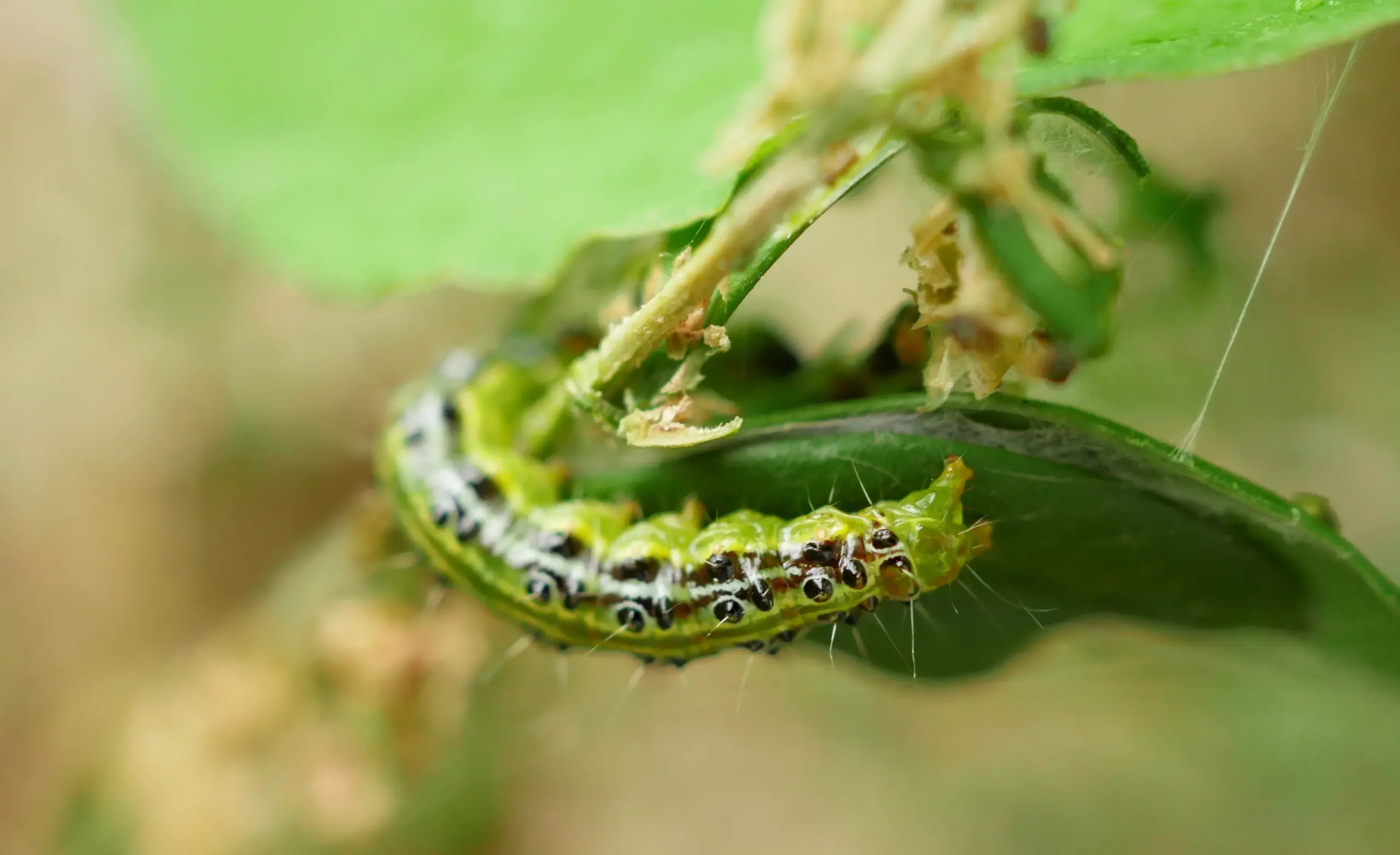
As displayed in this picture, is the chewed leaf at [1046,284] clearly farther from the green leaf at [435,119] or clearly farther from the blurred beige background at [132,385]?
the blurred beige background at [132,385]

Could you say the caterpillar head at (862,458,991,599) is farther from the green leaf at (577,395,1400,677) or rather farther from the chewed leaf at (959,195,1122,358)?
the chewed leaf at (959,195,1122,358)

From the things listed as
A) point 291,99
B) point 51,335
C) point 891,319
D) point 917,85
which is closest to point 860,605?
point 891,319

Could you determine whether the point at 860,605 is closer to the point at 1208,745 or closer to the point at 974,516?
the point at 974,516

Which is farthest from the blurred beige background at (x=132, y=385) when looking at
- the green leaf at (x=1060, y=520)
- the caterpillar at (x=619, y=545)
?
the green leaf at (x=1060, y=520)

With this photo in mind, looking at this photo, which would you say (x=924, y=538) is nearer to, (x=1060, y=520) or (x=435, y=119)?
(x=1060, y=520)

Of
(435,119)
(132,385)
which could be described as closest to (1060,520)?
(435,119)

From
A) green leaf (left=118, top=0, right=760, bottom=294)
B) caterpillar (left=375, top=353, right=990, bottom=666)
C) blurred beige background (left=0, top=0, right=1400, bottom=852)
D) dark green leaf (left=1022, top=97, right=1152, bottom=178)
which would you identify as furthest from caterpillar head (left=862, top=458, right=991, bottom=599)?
blurred beige background (left=0, top=0, right=1400, bottom=852)

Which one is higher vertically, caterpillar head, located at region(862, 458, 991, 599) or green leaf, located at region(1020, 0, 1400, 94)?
green leaf, located at region(1020, 0, 1400, 94)
